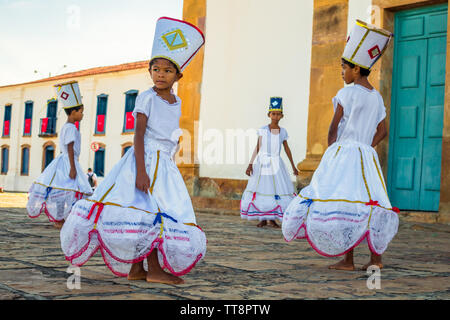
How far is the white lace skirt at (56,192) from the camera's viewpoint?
710 centimetres

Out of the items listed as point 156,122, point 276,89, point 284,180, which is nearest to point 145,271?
point 156,122

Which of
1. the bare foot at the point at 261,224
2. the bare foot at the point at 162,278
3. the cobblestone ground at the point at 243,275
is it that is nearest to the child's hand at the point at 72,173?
the cobblestone ground at the point at 243,275

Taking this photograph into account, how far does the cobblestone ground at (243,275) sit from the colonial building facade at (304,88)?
2.99m

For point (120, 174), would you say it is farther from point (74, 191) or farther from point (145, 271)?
point (74, 191)

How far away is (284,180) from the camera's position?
8523 millimetres

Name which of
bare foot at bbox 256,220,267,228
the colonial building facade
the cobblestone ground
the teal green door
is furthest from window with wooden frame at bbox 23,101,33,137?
the cobblestone ground

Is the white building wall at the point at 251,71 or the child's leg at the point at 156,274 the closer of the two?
the child's leg at the point at 156,274

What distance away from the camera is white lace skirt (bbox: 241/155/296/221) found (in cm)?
830

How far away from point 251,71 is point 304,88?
139cm

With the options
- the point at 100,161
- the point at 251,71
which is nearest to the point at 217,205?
the point at 251,71

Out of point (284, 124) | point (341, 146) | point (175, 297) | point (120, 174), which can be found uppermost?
point (284, 124)

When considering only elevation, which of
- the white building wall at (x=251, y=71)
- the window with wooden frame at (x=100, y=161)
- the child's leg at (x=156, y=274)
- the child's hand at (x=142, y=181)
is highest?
the white building wall at (x=251, y=71)

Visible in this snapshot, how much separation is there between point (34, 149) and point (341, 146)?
115 feet

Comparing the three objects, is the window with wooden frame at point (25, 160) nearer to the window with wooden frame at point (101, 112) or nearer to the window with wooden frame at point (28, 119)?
the window with wooden frame at point (28, 119)
